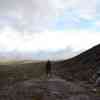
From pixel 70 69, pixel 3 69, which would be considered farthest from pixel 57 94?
pixel 3 69

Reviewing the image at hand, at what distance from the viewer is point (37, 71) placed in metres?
25.8

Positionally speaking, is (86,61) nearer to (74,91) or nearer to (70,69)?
(70,69)

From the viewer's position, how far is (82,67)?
19891 mm

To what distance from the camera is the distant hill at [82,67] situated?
18198mm

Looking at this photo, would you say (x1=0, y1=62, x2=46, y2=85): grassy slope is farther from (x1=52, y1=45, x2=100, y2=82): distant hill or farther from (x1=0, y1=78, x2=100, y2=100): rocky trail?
(x1=0, y1=78, x2=100, y2=100): rocky trail

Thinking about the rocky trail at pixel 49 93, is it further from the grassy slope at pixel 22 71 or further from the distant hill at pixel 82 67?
the grassy slope at pixel 22 71

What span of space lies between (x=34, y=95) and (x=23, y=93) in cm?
98

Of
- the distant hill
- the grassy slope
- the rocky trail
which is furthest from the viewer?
the grassy slope

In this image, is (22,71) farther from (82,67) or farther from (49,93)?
(49,93)

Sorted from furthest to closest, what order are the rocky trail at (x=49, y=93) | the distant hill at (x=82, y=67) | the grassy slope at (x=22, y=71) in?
the grassy slope at (x=22, y=71)
the distant hill at (x=82, y=67)
the rocky trail at (x=49, y=93)

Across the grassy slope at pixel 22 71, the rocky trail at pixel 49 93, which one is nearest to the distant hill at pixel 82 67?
the grassy slope at pixel 22 71

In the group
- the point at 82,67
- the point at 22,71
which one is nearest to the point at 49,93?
the point at 82,67

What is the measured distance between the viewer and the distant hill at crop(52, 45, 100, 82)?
59.7ft

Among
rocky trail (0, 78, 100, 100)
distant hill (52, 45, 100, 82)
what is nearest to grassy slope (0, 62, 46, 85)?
distant hill (52, 45, 100, 82)
